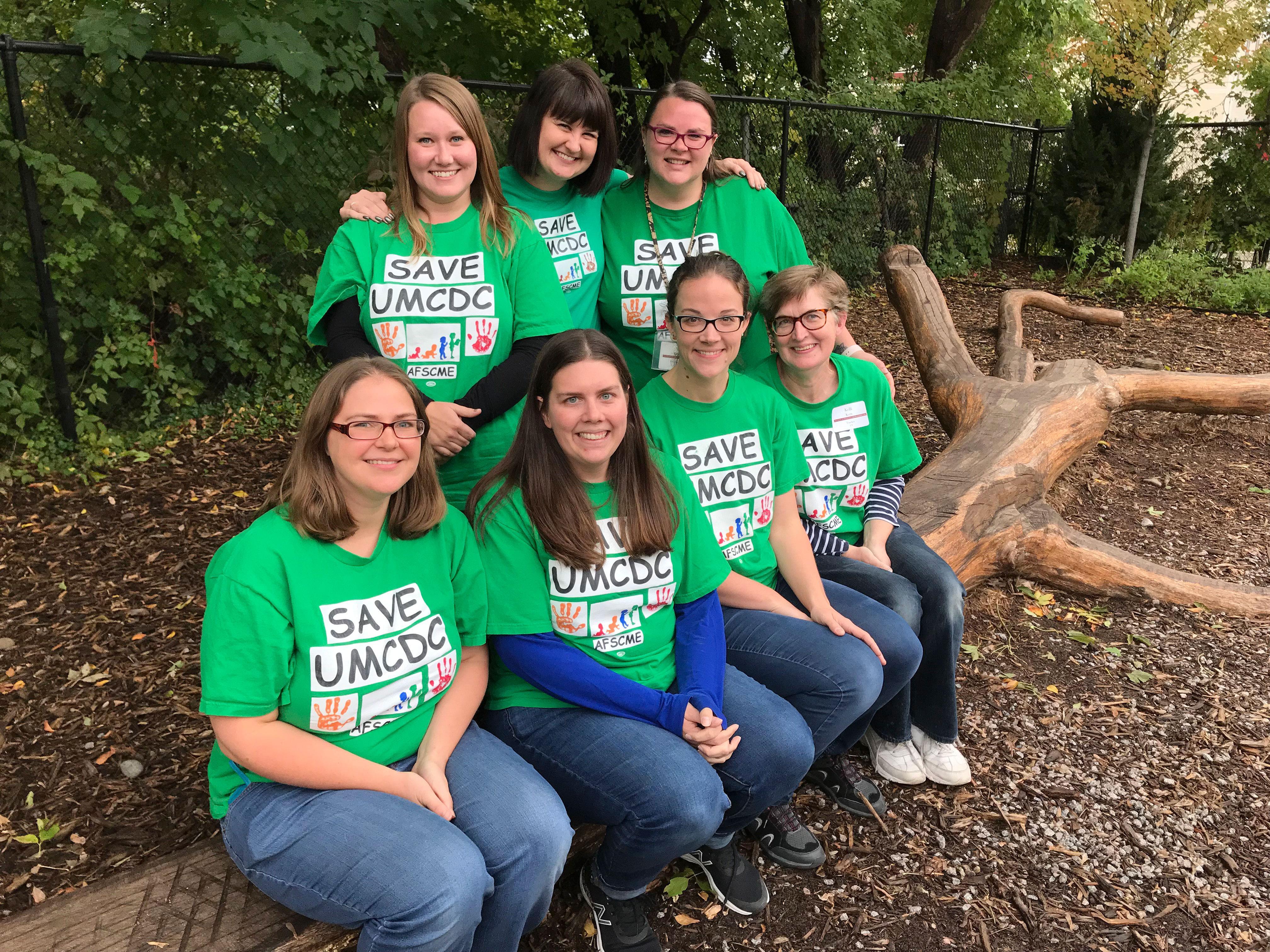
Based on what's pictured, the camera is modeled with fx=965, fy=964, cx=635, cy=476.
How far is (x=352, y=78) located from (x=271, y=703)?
13.4ft

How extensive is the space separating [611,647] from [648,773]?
297 mm

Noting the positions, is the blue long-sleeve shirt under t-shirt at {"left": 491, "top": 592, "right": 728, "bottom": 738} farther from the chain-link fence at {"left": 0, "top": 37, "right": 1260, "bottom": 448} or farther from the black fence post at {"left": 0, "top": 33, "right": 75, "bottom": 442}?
the black fence post at {"left": 0, "top": 33, "right": 75, "bottom": 442}

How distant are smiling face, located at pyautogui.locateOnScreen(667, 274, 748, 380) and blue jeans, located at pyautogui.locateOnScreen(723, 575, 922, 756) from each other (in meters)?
0.67

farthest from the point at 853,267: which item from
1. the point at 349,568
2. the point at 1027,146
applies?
the point at 349,568

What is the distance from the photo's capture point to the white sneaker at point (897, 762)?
2807mm

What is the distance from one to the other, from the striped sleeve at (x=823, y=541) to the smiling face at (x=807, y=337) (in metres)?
0.48

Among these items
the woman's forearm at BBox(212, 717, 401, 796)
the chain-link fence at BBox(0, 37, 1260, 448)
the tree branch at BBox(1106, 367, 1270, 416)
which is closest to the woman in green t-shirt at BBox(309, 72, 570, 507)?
the woman's forearm at BBox(212, 717, 401, 796)

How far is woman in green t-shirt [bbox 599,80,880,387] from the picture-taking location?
279 centimetres

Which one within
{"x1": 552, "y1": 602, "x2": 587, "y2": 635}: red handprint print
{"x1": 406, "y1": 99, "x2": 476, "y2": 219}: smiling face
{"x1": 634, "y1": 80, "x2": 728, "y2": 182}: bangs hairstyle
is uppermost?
{"x1": 634, "y1": 80, "x2": 728, "y2": 182}: bangs hairstyle

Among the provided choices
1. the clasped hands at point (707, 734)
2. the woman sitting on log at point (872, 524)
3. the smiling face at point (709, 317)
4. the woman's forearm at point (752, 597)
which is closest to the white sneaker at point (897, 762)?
the woman sitting on log at point (872, 524)

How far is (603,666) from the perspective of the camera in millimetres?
2143

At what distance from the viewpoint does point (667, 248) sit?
2.80 meters

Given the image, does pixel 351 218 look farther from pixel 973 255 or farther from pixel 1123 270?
pixel 973 255

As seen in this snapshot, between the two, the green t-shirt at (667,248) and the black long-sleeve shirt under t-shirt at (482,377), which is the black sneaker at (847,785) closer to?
the green t-shirt at (667,248)
